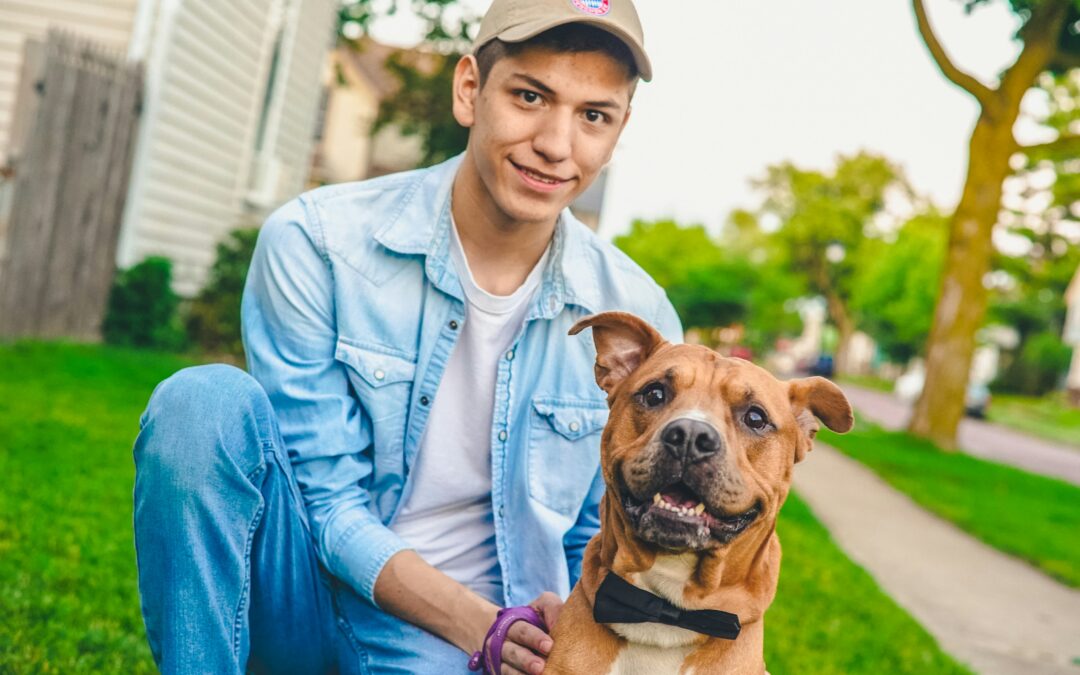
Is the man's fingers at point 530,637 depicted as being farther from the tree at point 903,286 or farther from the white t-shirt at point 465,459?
the tree at point 903,286

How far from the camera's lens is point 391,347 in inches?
125

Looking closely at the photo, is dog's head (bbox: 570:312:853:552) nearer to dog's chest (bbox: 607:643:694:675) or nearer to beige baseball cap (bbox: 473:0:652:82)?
dog's chest (bbox: 607:643:694:675)

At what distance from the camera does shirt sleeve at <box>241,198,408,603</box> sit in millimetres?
2873

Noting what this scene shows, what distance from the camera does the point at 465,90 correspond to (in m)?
3.29

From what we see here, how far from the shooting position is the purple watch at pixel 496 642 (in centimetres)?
273

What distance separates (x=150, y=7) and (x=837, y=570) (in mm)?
7908

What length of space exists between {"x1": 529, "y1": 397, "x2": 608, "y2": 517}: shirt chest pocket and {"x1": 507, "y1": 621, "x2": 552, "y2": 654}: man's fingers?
51cm

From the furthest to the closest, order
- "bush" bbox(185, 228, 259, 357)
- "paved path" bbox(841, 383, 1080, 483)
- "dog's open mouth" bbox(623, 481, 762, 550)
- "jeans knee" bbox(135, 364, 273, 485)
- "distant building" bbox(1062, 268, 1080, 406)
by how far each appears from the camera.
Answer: "distant building" bbox(1062, 268, 1080, 406), "paved path" bbox(841, 383, 1080, 483), "bush" bbox(185, 228, 259, 357), "dog's open mouth" bbox(623, 481, 762, 550), "jeans knee" bbox(135, 364, 273, 485)

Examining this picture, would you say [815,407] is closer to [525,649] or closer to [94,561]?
[525,649]

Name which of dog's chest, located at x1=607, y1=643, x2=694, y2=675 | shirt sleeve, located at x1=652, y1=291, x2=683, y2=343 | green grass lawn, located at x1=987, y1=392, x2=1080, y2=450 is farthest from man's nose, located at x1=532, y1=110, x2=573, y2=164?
green grass lawn, located at x1=987, y1=392, x2=1080, y2=450

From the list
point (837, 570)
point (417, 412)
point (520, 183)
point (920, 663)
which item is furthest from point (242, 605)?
point (837, 570)

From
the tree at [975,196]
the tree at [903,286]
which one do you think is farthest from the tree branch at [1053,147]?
the tree at [903,286]

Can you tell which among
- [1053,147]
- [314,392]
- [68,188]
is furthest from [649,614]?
[1053,147]

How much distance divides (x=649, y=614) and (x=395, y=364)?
1051 millimetres
